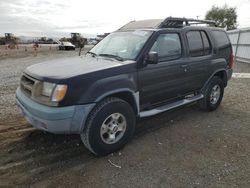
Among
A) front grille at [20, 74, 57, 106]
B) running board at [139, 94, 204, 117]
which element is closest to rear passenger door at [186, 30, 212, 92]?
running board at [139, 94, 204, 117]

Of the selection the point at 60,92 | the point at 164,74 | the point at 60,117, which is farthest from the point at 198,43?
the point at 60,117

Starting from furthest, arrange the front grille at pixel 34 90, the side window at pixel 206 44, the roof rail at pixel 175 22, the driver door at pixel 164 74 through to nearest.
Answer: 1. the side window at pixel 206 44
2. the roof rail at pixel 175 22
3. the driver door at pixel 164 74
4. the front grille at pixel 34 90

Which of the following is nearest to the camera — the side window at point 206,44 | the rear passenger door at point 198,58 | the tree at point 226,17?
the rear passenger door at point 198,58

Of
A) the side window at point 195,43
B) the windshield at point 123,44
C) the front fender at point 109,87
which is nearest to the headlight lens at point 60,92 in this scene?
the front fender at point 109,87

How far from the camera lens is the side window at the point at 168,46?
4.18m

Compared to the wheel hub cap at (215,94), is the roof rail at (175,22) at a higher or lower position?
higher

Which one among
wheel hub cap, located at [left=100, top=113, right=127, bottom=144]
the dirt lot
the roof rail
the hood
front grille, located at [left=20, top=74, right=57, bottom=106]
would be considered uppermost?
the roof rail

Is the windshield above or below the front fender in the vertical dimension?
above

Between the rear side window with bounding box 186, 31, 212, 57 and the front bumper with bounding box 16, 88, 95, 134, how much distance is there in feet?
8.44

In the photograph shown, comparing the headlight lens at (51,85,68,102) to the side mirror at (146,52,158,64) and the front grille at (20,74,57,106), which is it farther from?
the side mirror at (146,52,158,64)

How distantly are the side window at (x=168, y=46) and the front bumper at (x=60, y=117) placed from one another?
163 cm

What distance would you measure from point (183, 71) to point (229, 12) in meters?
49.1

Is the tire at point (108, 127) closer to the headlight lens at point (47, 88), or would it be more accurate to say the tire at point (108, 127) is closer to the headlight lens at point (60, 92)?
the headlight lens at point (60, 92)

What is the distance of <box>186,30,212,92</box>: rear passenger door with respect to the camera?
4773 mm
